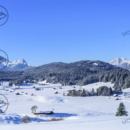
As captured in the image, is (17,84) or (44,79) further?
(44,79)

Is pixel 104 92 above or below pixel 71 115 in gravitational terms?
above

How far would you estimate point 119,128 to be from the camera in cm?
1219

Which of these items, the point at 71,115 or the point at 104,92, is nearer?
the point at 71,115

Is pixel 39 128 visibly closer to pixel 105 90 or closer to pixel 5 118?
pixel 5 118

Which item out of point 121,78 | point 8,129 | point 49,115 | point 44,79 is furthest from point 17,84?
point 8,129

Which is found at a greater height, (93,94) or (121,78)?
(121,78)

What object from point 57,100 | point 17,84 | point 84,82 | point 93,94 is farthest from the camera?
point 17,84

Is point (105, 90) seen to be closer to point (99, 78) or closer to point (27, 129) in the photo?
point (99, 78)

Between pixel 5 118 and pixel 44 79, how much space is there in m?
145

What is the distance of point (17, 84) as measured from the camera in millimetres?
128250

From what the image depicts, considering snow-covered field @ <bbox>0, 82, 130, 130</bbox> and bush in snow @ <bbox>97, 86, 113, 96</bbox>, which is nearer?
snow-covered field @ <bbox>0, 82, 130, 130</bbox>

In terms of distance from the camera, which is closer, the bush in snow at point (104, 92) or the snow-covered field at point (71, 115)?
the snow-covered field at point (71, 115)

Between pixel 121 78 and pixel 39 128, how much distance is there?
319 feet

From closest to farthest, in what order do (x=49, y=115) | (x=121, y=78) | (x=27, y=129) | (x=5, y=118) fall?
(x=27, y=129) → (x=5, y=118) → (x=49, y=115) → (x=121, y=78)
